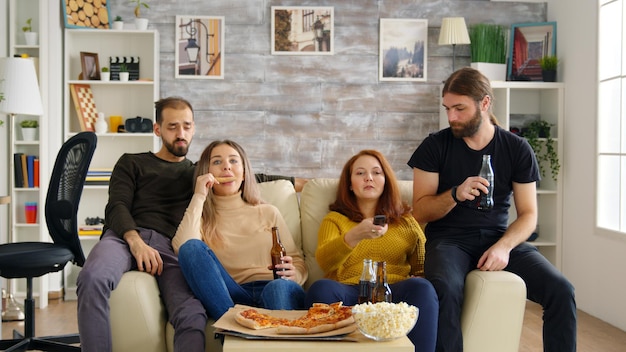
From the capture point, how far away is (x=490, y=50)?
19.3 feet

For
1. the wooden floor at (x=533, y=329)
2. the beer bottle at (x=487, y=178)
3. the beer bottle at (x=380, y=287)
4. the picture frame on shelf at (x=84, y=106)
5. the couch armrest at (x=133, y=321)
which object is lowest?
the wooden floor at (x=533, y=329)

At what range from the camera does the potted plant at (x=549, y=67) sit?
18.5 feet

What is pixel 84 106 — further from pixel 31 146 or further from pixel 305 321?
pixel 305 321

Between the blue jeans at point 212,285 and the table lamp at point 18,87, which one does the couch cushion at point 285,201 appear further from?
the table lamp at point 18,87

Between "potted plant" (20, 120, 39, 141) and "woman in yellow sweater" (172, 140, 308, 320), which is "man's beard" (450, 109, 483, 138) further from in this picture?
"potted plant" (20, 120, 39, 141)

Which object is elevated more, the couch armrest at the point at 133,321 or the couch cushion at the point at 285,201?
the couch cushion at the point at 285,201

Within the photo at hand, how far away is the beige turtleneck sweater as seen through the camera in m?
3.35

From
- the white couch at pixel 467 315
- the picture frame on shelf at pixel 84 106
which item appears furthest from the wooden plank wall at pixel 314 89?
the white couch at pixel 467 315

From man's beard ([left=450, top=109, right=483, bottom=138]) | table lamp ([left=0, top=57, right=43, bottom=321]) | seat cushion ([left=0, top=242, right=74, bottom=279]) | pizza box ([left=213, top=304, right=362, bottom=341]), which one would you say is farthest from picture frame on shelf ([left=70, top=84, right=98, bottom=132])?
pizza box ([left=213, top=304, right=362, bottom=341])

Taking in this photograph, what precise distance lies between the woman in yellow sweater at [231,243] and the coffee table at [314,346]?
22.4 inches

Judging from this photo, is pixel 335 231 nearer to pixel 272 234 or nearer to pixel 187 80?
pixel 272 234

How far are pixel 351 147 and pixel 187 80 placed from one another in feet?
A: 4.48

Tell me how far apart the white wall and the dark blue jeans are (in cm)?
184

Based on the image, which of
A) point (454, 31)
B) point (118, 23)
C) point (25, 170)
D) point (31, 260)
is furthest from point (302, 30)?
point (31, 260)
